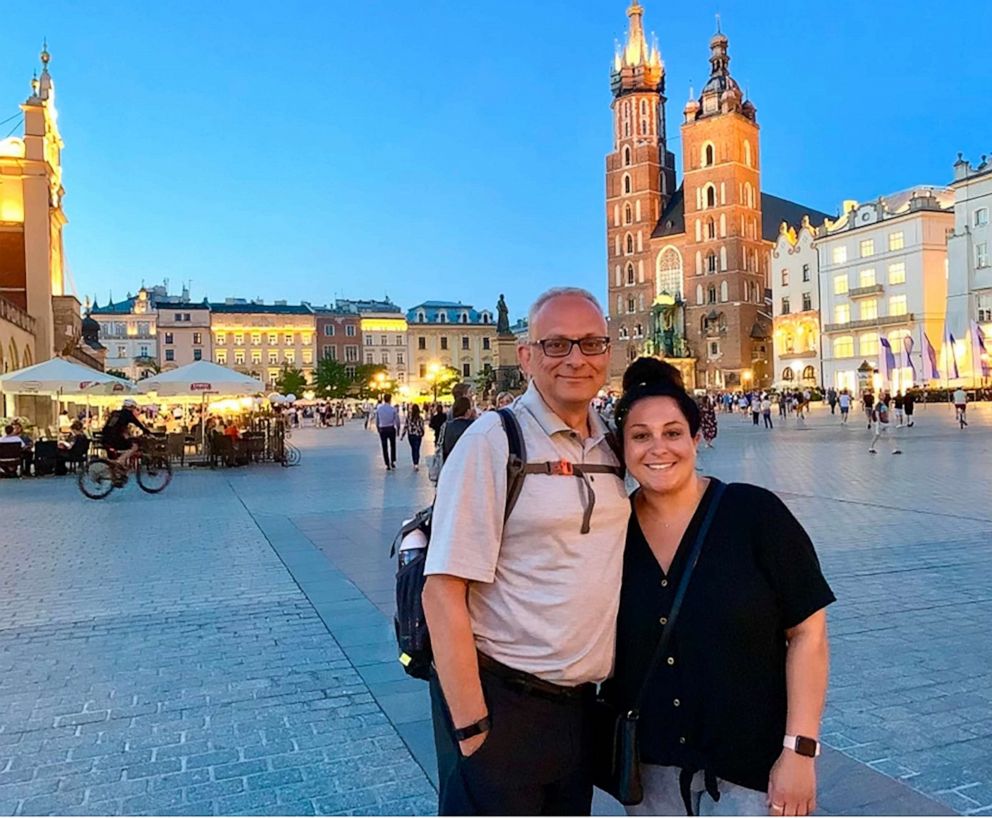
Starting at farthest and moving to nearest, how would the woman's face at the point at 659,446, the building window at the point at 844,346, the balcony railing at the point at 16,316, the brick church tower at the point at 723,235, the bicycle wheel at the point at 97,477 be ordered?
the brick church tower at the point at 723,235, the building window at the point at 844,346, the balcony railing at the point at 16,316, the bicycle wheel at the point at 97,477, the woman's face at the point at 659,446

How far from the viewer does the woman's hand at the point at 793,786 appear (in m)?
1.91

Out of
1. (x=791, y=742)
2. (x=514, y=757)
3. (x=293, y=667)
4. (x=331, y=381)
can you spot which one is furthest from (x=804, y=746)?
(x=331, y=381)

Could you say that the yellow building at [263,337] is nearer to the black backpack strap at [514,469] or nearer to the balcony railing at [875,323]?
the balcony railing at [875,323]

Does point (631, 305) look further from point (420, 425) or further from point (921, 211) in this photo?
point (420, 425)

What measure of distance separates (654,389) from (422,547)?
70 cm

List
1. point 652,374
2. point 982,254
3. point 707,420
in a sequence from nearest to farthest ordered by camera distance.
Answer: point 652,374, point 707,420, point 982,254

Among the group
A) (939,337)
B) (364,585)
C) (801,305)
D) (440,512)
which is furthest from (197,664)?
(801,305)

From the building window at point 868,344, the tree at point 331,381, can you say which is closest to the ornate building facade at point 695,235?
the building window at point 868,344

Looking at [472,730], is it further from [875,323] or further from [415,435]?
[875,323]

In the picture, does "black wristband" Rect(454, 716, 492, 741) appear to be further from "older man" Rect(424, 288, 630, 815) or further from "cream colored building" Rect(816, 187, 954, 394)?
"cream colored building" Rect(816, 187, 954, 394)

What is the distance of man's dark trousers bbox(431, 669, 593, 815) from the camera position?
6.45ft

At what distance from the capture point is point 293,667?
518 centimetres

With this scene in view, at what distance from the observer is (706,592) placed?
193cm

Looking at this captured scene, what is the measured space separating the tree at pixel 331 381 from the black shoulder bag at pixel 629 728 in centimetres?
8486
